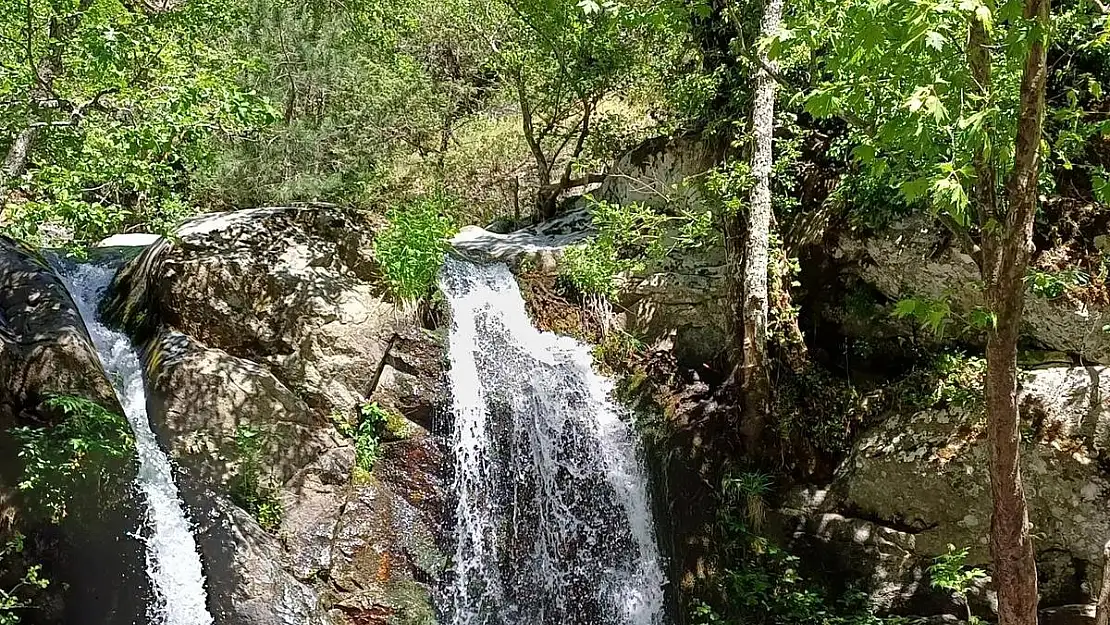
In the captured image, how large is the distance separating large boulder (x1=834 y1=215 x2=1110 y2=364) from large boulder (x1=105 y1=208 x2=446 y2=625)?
4.30 m

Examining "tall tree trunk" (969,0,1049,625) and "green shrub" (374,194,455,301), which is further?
"green shrub" (374,194,455,301)

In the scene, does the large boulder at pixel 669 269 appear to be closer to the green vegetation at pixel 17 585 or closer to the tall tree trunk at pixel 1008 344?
the tall tree trunk at pixel 1008 344

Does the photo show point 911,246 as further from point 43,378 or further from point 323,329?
point 43,378

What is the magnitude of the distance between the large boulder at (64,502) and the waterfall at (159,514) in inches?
4.0

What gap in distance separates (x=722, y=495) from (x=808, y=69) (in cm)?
435

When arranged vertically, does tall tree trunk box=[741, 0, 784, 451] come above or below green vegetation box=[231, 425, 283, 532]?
above

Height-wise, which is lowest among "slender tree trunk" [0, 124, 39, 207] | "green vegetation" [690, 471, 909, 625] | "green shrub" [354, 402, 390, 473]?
"green vegetation" [690, 471, 909, 625]

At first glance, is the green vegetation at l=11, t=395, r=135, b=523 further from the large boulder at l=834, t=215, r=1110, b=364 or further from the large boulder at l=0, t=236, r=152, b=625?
the large boulder at l=834, t=215, r=1110, b=364

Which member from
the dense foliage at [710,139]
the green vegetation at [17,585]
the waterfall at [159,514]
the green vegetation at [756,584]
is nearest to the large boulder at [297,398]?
the waterfall at [159,514]

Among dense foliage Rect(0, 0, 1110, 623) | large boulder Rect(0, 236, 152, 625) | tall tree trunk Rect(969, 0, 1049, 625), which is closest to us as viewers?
dense foliage Rect(0, 0, 1110, 623)

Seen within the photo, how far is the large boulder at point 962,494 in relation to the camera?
6.09 meters

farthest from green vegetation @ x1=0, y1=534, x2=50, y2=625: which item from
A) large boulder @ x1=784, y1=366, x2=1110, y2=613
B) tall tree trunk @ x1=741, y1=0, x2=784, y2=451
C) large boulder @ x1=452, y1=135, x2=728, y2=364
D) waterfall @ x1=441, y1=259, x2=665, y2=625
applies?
large boulder @ x1=784, y1=366, x2=1110, y2=613

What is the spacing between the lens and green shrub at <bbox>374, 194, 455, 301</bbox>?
8211 millimetres

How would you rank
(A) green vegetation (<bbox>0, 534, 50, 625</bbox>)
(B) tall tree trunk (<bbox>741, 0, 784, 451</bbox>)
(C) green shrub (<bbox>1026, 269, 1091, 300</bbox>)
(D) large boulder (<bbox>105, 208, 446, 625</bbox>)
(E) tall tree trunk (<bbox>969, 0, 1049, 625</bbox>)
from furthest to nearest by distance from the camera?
(B) tall tree trunk (<bbox>741, 0, 784, 451</bbox>)
(D) large boulder (<bbox>105, 208, 446, 625</bbox>)
(A) green vegetation (<bbox>0, 534, 50, 625</bbox>)
(C) green shrub (<bbox>1026, 269, 1091, 300</bbox>)
(E) tall tree trunk (<bbox>969, 0, 1049, 625</bbox>)
